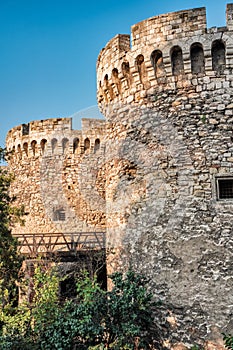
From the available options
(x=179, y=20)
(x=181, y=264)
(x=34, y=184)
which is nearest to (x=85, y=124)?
(x=34, y=184)

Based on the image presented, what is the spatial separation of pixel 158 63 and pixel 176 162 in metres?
1.80

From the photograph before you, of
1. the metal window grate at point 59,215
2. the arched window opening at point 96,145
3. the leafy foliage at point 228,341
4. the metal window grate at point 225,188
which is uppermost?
the arched window opening at point 96,145

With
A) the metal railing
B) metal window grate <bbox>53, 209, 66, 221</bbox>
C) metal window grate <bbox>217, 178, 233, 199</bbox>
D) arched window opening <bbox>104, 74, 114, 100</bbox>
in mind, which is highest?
arched window opening <bbox>104, 74, 114, 100</bbox>

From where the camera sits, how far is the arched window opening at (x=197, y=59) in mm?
6504

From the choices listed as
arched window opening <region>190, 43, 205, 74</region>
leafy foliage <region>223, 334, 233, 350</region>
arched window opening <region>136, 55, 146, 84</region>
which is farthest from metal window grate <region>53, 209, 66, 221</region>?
leafy foliage <region>223, 334, 233, 350</region>

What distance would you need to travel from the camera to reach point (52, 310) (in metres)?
5.99

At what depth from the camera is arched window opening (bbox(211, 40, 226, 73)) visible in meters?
6.41

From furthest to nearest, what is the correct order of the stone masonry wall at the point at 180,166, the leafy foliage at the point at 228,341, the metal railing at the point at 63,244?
the metal railing at the point at 63,244, the stone masonry wall at the point at 180,166, the leafy foliage at the point at 228,341

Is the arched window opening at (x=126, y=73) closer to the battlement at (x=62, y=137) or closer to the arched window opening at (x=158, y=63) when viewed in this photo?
the arched window opening at (x=158, y=63)

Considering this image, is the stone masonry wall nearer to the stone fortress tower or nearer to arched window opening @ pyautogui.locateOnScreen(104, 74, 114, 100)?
the stone fortress tower

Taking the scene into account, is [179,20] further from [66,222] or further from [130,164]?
[66,222]

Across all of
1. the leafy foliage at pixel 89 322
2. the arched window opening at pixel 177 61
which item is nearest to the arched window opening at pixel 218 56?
the arched window opening at pixel 177 61

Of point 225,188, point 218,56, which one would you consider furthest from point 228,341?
point 218,56

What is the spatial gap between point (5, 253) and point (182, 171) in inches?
165
